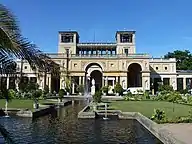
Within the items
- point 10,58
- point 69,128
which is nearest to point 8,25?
point 10,58

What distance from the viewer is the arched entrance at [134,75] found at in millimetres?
67088

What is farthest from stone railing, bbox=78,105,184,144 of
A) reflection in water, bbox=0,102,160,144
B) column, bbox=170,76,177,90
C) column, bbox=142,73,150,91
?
column, bbox=170,76,177,90

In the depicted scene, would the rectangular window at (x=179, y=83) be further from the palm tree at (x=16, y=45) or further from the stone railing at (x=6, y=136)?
→ the palm tree at (x=16, y=45)

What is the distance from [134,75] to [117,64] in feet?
28.0

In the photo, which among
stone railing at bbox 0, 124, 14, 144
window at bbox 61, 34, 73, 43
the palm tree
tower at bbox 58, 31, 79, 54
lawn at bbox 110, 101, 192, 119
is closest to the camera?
the palm tree

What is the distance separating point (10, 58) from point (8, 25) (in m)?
0.70

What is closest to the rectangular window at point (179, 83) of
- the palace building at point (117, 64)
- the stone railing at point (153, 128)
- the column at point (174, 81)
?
the palace building at point (117, 64)

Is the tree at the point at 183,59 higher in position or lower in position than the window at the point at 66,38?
lower

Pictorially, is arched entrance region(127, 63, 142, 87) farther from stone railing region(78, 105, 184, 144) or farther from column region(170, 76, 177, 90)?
stone railing region(78, 105, 184, 144)

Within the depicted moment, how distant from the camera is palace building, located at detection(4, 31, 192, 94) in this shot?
209 feet

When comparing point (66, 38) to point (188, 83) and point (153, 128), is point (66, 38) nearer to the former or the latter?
point (188, 83)

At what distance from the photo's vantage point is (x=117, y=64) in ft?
209

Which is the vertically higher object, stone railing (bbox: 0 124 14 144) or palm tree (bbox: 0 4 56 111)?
palm tree (bbox: 0 4 56 111)

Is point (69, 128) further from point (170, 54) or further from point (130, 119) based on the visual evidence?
point (170, 54)
